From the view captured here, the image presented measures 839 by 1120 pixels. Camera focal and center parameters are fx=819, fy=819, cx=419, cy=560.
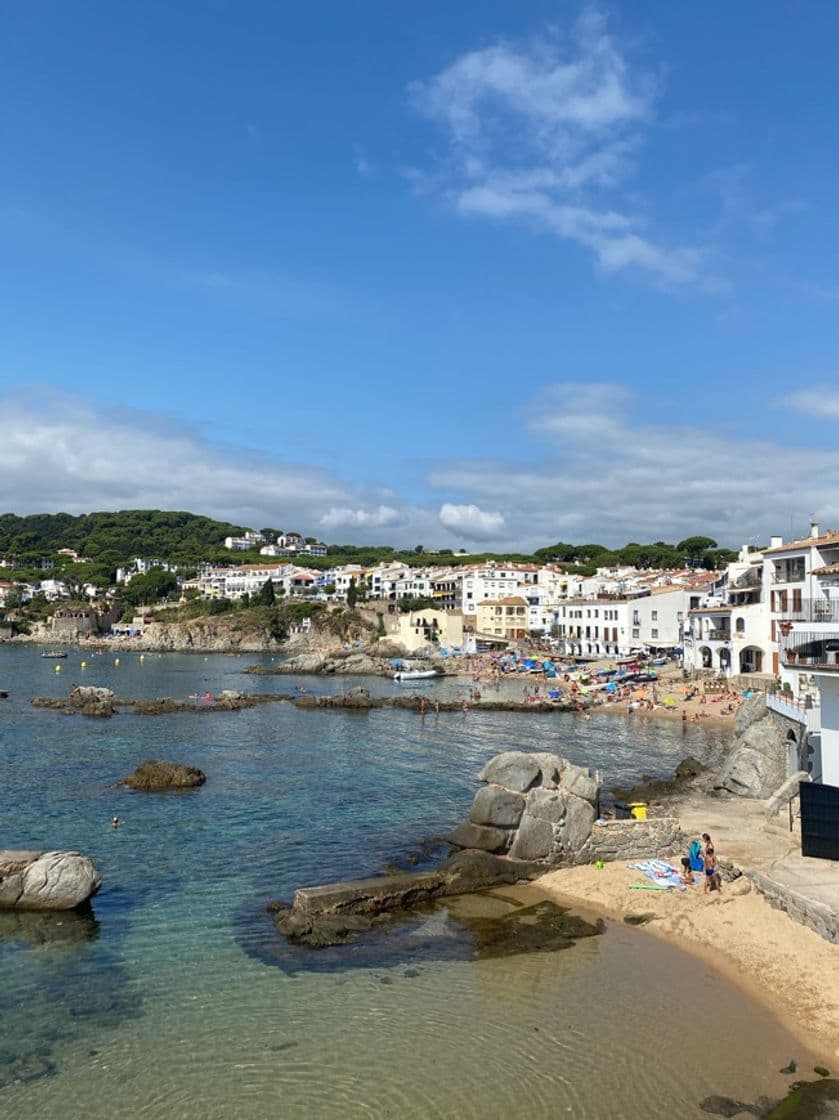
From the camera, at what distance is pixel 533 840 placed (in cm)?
2217

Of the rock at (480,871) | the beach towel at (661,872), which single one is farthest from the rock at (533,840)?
the beach towel at (661,872)

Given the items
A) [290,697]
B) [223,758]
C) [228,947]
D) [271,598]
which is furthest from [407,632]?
[228,947]

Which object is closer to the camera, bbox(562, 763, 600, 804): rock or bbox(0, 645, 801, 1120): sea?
bbox(0, 645, 801, 1120): sea

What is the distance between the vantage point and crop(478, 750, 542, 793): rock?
2300 centimetres

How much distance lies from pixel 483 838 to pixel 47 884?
10983mm

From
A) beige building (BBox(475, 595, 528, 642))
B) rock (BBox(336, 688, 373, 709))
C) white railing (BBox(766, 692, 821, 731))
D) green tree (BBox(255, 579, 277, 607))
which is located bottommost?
rock (BBox(336, 688, 373, 709))

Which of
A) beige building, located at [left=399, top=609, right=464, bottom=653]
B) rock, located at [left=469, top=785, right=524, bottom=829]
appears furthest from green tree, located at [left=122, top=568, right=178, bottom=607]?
rock, located at [left=469, top=785, right=524, bottom=829]

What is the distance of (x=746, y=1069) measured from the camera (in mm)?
12469

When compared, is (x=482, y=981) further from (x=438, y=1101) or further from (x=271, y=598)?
(x=271, y=598)

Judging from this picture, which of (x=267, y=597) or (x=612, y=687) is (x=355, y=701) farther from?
(x=267, y=597)

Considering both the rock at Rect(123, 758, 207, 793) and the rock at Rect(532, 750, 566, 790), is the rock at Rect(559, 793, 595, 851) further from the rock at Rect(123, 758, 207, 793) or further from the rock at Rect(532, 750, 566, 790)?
the rock at Rect(123, 758, 207, 793)

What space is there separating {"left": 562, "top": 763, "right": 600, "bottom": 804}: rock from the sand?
6.53 feet

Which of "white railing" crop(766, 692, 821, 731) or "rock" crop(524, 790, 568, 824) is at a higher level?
"white railing" crop(766, 692, 821, 731)

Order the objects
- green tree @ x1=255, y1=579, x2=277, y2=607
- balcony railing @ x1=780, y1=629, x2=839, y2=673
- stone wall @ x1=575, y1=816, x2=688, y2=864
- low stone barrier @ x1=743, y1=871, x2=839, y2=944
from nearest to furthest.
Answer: low stone barrier @ x1=743, y1=871, x2=839, y2=944, balcony railing @ x1=780, y1=629, x2=839, y2=673, stone wall @ x1=575, y1=816, x2=688, y2=864, green tree @ x1=255, y1=579, x2=277, y2=607
